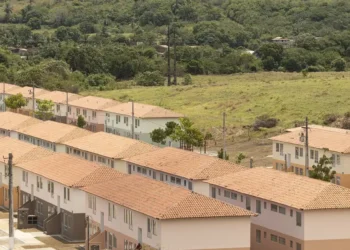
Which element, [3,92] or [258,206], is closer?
[258,206]

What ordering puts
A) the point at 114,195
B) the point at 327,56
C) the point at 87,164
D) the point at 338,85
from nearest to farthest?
the point at 114,195
the point at 87,164
the point at 338,85
the point at 327,56

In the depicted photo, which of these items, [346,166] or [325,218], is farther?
[346,166]

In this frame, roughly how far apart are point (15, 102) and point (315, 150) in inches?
2050

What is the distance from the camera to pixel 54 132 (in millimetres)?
84688

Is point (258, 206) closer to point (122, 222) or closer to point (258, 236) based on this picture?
point (258, 236)

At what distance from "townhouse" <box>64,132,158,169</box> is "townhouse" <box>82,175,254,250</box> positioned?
1765cm

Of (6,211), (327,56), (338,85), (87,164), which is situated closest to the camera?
(87,164)

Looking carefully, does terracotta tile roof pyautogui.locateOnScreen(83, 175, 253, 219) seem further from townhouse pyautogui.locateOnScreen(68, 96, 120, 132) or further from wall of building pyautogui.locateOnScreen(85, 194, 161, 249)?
townhouse pyautogui.locateOnScreen(68, 96, 120, 132)

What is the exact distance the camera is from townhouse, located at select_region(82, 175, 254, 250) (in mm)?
47469

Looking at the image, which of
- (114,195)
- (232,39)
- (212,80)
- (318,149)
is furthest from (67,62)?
(114,195)

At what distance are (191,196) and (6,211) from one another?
69.5ft

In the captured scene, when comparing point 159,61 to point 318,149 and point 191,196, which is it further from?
point 191,196

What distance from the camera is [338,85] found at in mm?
111062

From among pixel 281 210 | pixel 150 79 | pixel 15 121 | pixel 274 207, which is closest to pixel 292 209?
pixel 281 210
